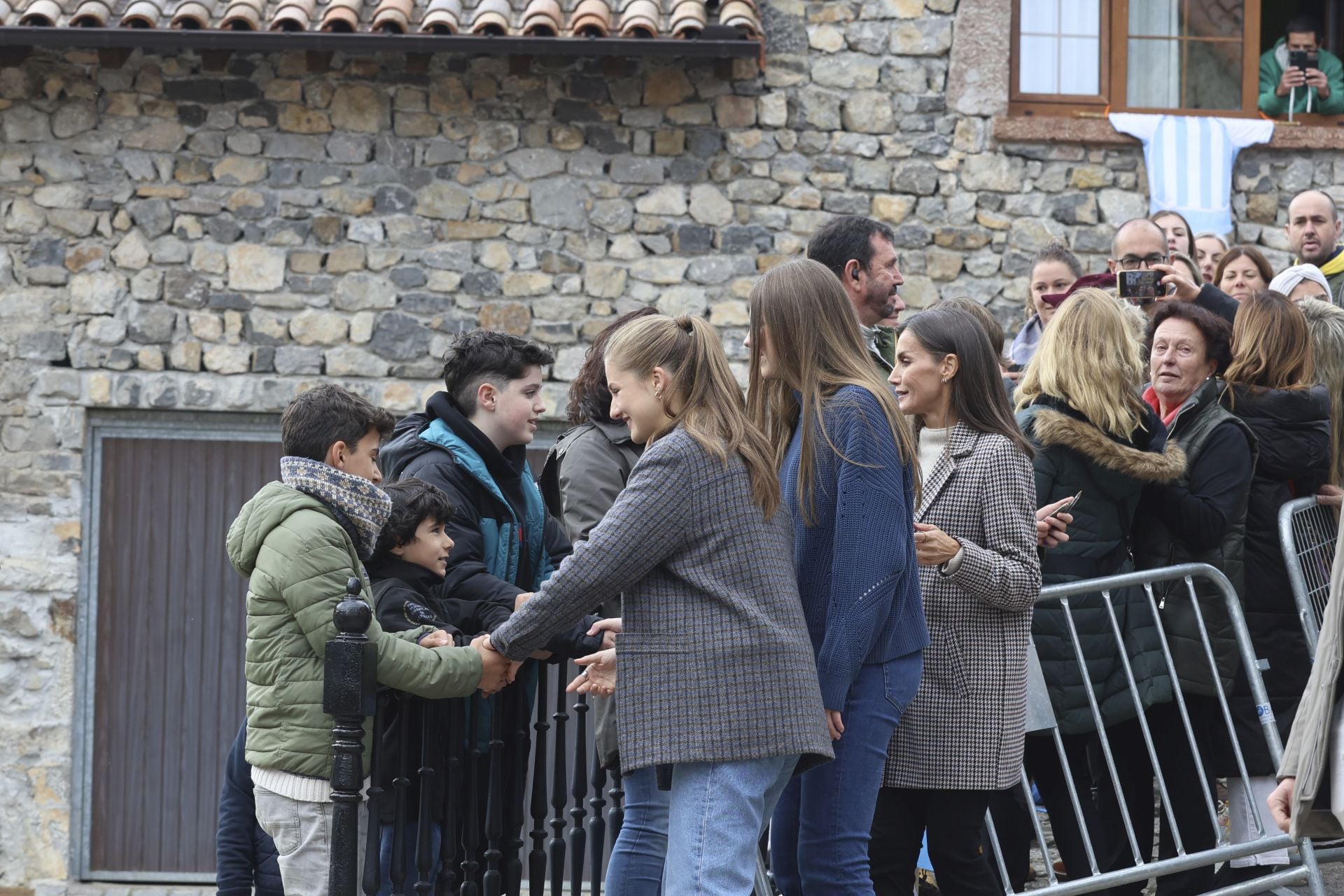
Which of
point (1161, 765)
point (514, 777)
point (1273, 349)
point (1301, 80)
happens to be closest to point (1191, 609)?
point (1161, 765)

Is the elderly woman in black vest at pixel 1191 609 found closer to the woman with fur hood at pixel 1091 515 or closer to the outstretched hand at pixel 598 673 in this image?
the woman with fur hood at pixel 1091 515

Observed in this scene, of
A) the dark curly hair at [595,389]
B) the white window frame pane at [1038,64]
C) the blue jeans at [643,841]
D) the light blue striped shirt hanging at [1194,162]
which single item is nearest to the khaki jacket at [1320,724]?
the blue jeans at [643,841]

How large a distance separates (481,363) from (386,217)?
3.71m

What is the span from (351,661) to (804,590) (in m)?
1.01

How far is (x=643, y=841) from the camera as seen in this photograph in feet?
11.4

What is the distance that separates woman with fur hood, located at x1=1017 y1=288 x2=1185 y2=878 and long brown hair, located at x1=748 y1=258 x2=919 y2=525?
40.6 inches

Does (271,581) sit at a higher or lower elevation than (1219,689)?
higher

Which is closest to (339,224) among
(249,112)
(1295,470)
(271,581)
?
(249,112)

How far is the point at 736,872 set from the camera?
9.91 feet

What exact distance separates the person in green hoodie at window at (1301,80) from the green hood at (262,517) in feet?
19.5

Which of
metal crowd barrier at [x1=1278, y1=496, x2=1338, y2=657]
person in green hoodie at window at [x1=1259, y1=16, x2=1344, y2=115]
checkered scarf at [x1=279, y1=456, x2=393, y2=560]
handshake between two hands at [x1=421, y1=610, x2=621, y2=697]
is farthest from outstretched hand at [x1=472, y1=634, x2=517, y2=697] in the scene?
person in green hoodie at window at [x1=1259, y1=16, x2=1344, y2=115]

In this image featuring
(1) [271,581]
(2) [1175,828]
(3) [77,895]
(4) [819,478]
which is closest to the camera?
(4) [819,478]

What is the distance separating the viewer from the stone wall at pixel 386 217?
7.53 metres

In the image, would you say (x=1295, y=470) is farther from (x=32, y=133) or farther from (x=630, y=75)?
(x=32, y=133)
